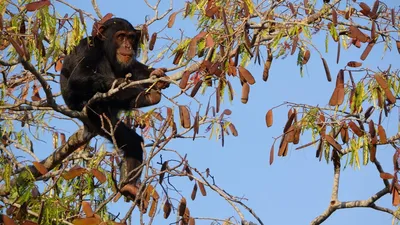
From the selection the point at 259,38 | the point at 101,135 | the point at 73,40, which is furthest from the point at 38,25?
the point at 101,135

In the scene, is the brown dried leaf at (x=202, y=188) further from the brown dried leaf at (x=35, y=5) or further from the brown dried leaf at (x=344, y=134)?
the brown dried leaf at (x=35, y=5)

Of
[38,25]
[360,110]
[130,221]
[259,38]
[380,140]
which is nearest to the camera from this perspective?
[130,221]

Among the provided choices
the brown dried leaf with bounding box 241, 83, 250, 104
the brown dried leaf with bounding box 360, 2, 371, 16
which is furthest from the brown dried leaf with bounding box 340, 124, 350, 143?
the brown dried leaf with bounding box 360, 2, 371, 16

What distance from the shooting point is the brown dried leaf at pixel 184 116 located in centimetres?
432

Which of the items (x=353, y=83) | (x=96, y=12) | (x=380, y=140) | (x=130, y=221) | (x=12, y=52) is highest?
(x=96, y=12)

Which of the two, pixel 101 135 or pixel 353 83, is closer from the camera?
pixel 353 83

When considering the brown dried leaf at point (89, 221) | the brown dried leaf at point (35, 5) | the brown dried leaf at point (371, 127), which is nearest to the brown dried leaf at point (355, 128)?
the brown dried leaf at point (371, 127)

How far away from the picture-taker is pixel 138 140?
680 centimetres

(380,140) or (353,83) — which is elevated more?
(353,83)

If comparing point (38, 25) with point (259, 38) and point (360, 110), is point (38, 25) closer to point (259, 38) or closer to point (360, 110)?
point (259, 38)

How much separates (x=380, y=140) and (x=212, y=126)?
189cm

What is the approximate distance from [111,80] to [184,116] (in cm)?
206

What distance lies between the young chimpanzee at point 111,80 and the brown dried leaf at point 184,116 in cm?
130

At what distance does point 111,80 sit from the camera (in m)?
6.23
